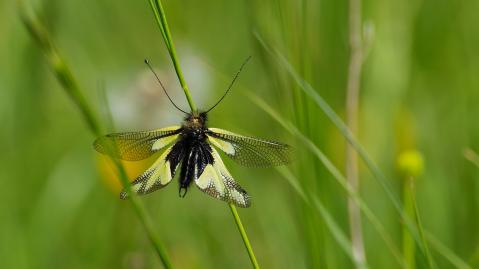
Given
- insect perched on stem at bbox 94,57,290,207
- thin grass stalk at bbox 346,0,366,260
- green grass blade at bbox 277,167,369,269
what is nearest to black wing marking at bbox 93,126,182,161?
insect perched on stem at bbox 94,57,290,207

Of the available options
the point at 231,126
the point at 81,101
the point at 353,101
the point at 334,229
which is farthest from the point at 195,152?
the point at 353,101

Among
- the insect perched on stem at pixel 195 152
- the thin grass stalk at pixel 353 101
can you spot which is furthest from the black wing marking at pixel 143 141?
the thin grass stalk at pixel 353 101

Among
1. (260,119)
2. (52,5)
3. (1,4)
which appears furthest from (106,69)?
(52,5)

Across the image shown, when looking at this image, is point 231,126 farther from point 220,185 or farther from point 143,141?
point 220,185

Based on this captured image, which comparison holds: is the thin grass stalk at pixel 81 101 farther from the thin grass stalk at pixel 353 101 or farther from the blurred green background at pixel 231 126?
the thin grass stalk at pixel 353 101

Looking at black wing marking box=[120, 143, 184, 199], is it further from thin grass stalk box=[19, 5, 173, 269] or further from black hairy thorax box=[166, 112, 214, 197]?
thin grass stalk box=[19, 5, 173, 269]

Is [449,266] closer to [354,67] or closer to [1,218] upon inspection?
[354,67]

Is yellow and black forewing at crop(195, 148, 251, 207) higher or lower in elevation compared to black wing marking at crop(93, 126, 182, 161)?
lower
